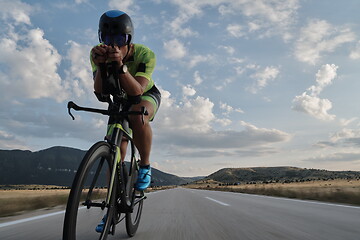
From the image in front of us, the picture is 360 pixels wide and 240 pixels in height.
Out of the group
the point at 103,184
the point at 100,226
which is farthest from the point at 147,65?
the point at 100,226

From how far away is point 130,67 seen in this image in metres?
3.33

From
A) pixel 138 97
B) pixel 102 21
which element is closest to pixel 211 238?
pixel 138 97

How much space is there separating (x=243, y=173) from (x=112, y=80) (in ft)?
665

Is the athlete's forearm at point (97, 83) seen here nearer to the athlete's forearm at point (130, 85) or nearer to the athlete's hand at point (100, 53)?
the athlete's forearm at point (130, 85)

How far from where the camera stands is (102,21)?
2.80 m

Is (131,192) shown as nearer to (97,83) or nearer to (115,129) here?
(115,129)

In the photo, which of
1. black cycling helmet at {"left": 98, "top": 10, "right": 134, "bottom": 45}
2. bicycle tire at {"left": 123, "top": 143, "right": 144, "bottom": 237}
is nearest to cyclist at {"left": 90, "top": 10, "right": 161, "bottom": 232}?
black cycling helmet at {"left": 98, "top": 10, "right": 134, "bottom": 45}

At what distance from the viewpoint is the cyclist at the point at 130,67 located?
8.11 ft

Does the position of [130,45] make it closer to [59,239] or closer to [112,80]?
[112,80]

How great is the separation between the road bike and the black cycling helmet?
53cm

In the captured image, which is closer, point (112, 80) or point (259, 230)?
point (112, 80)

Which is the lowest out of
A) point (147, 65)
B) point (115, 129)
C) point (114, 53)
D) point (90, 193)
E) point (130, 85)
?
point (90, 193)

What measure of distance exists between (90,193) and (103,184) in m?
0.38

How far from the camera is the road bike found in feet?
6.74
